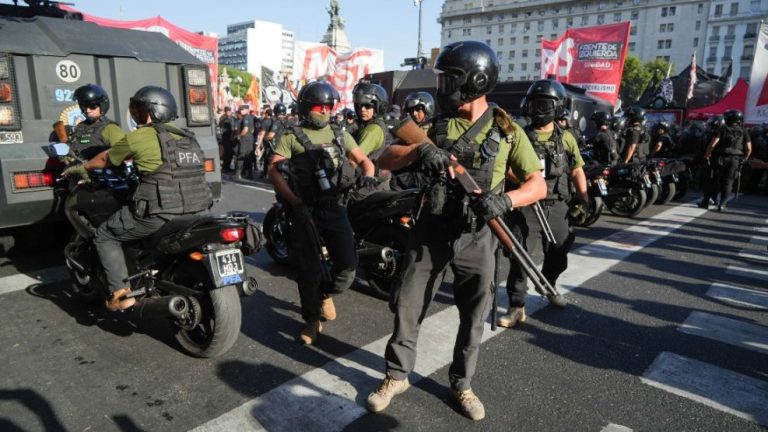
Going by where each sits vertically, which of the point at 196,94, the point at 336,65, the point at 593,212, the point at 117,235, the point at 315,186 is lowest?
the point at 593,212

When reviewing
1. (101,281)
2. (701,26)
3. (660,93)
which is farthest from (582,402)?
(701,26)

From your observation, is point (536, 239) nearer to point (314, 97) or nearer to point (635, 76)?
point (314, 97)

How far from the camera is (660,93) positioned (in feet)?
64.3

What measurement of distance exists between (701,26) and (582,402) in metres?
98.0

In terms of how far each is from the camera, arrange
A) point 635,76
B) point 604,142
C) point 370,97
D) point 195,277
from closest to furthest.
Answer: point 195,277, point 370,97, point 604,142, point 635,76

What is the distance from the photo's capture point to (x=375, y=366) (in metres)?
3.32

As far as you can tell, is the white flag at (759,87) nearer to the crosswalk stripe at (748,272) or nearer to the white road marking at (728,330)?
the crosswalk stripe at (748,272)

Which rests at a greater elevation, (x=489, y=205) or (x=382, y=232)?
(x=489, y=205)

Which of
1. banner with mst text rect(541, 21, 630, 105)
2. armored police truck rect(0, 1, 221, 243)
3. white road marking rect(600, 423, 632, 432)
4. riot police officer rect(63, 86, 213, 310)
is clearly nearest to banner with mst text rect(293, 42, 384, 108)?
banner with mst text rect(541, 21, 630, 105)

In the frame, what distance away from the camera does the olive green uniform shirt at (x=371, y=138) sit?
4418 millimetres

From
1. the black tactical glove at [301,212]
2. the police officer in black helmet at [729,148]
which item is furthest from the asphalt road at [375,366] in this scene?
the police officer in black helmet at [729,148]

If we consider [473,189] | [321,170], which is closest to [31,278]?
[321,170]

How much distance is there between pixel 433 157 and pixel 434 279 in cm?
78

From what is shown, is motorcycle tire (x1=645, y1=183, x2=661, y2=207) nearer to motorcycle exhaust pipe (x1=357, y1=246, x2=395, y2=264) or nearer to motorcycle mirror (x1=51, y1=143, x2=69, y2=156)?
motorcycle exhaust pipe (x1=357, y1=246, x2=395, y2=264)
